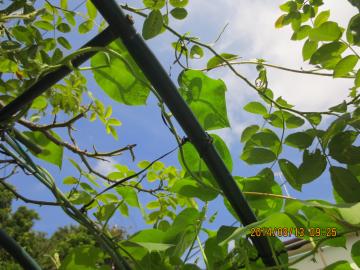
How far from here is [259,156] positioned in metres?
0.62

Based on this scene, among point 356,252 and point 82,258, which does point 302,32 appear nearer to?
point 356,252

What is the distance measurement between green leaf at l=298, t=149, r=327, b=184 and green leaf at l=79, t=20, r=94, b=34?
0.63 metres

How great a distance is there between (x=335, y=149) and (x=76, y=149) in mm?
554

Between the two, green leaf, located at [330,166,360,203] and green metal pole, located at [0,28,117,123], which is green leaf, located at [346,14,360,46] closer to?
green leaf, located at [330,166,360,203]

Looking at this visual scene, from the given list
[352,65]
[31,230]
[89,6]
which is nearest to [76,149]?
[89,6]

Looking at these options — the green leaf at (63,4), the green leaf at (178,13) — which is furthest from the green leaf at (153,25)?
the green leaf at (63,4)

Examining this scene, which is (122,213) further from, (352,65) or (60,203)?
(352,65)

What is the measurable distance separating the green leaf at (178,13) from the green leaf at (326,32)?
0.24 metres

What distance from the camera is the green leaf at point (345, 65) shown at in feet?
1.91

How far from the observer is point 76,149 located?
849 millimetres

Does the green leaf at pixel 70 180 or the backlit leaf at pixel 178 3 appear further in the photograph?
the green leaf at pixel 70 180

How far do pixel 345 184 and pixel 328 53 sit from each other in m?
0.22

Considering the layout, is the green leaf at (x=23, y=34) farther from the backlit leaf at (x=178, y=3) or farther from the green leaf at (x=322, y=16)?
the green leaf at (x=322, y=16)
